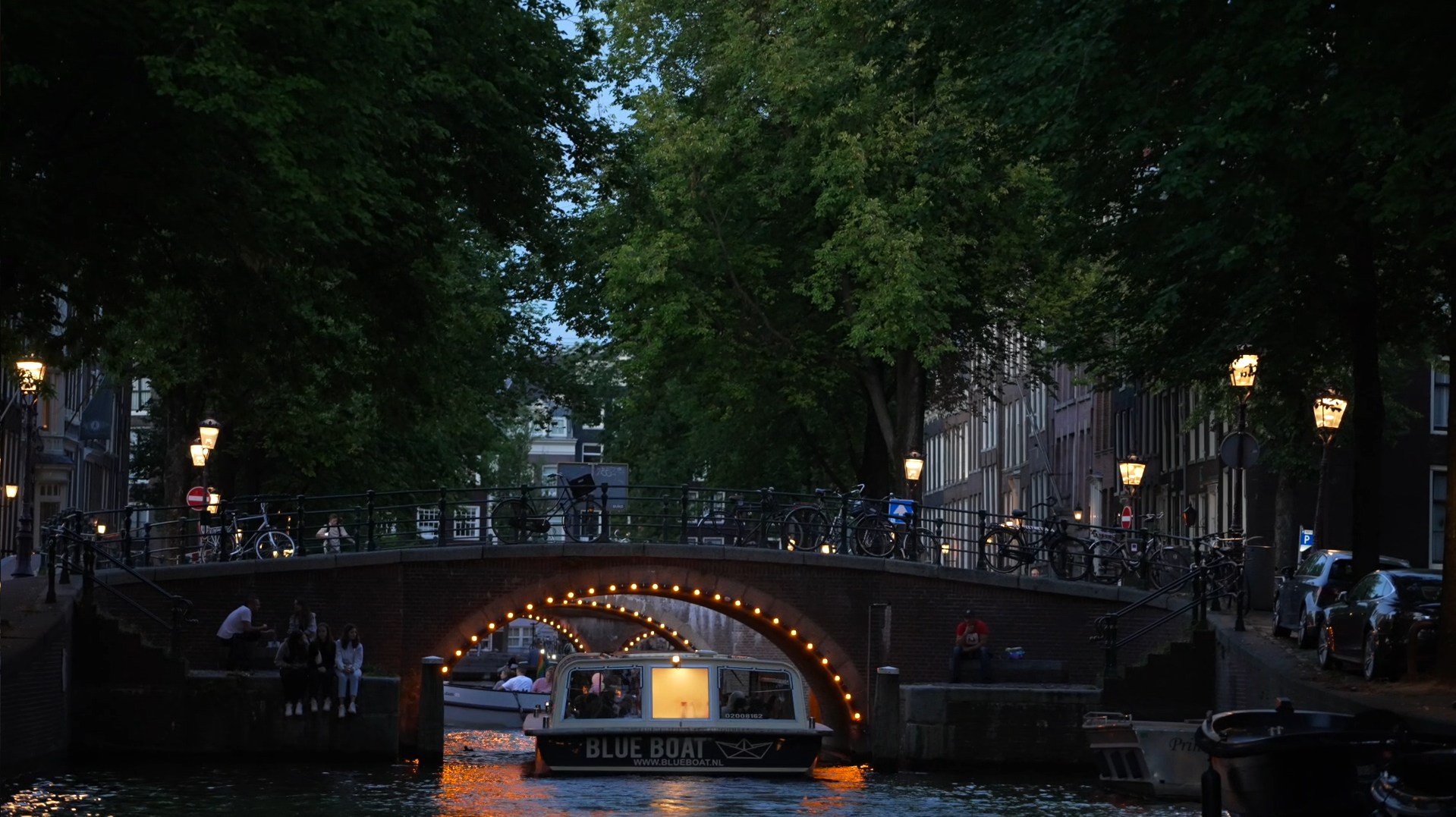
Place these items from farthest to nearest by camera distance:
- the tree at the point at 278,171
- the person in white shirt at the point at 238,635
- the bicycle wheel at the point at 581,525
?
1. the bicycle wheel at the point at 581,525
2. the person in white shirt at the point at 238,635
3. the tree at the point at 278,171

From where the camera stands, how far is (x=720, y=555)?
38656mm

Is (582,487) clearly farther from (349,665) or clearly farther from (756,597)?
(349,665)

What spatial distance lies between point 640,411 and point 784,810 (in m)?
24.6

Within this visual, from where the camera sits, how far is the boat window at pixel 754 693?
109ft

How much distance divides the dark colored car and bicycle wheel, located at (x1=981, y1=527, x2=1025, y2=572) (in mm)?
10350

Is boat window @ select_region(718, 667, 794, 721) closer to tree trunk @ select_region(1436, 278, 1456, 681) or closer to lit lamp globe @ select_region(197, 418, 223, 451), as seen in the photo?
tree trunk @ select_region(1436, 278, 1456, 681)

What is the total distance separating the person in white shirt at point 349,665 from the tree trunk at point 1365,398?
1355cm

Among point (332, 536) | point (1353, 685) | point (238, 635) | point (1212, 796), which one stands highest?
point (332, 536)

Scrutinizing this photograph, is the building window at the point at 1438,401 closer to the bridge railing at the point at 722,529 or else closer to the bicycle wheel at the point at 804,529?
the bridge railing at the point at 722,529

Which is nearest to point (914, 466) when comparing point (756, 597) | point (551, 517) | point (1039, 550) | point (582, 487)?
point (1039, 550)

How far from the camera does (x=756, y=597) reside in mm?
38781

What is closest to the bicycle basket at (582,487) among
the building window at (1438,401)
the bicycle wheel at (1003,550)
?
the bicycle wheel at (1003,550)

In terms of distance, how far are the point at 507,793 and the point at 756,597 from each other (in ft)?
34.9

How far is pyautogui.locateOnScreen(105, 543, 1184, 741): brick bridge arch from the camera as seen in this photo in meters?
37.6
